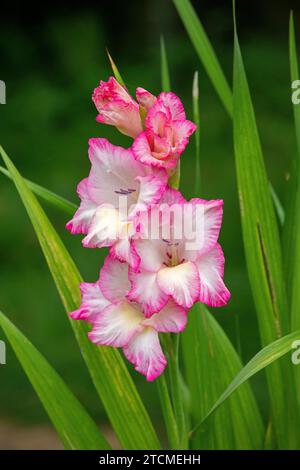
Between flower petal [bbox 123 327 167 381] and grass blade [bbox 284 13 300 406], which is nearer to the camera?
flower petal [bbox 123 327 167 381]

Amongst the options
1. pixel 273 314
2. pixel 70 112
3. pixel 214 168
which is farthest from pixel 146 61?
pixel 273 314

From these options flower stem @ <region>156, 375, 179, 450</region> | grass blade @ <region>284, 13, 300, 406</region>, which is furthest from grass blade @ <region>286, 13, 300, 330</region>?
flower stem @ <region>156, 375, 179, 450</region>

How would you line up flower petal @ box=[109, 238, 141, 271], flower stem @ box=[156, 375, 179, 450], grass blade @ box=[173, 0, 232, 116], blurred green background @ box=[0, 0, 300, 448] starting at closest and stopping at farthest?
1. flower petal @ box=[109, 238, 141, 271]
2. flower stem @ box=[156, 375, 179, 450]
3. grass blade @ box=[173, 0, 232, 116]
4. blurred green background @ box=[0, 0, 300, 448]

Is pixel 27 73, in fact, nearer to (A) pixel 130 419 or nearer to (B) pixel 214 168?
(B) pixel 214 168

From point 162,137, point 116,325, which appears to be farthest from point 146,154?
point 116,325

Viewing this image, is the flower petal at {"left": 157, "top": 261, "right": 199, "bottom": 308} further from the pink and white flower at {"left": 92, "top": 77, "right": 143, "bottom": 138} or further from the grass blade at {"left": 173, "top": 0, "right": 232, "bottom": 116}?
the grass blade at {"left": 173, "top": 0, "right": 232, "bottom": 116}

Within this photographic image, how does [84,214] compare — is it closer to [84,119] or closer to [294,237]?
[294,237]
